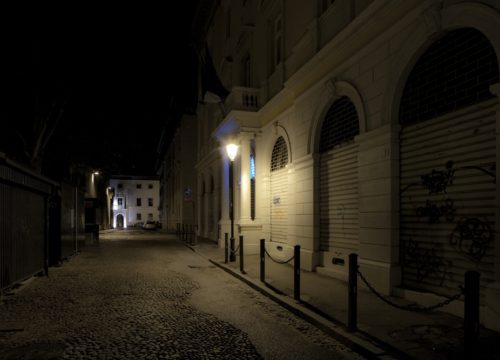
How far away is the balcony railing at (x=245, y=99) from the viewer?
1759 centimetres

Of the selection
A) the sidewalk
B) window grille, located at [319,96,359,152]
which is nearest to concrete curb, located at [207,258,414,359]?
the sidewalk

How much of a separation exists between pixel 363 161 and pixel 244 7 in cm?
1347

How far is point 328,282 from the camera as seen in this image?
10.0 m

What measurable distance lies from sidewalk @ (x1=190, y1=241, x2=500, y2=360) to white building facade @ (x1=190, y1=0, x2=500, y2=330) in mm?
633

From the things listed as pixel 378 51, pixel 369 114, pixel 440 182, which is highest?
pixel 378 51

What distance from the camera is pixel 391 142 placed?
8.50 m

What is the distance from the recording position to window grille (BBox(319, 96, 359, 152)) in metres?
10.6

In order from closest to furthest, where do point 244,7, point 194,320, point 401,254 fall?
1. point 194,320
2. point 401,254
3. point 244,7

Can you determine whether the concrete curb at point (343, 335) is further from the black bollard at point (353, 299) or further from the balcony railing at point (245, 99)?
the balcony railing at point (245, 99)

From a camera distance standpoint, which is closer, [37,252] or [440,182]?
[440,182]

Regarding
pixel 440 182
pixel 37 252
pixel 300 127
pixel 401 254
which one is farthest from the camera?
pixel 300 127

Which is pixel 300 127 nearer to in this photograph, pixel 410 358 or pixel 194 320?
pixel 194 320

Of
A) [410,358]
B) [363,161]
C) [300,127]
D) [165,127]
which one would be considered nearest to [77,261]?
[300,127]

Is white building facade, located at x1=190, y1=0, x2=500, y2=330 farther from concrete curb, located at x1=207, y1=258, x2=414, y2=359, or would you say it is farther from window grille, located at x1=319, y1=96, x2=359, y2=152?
concrete curb, located at x1=207, y1=258, x2=414, y2=359
